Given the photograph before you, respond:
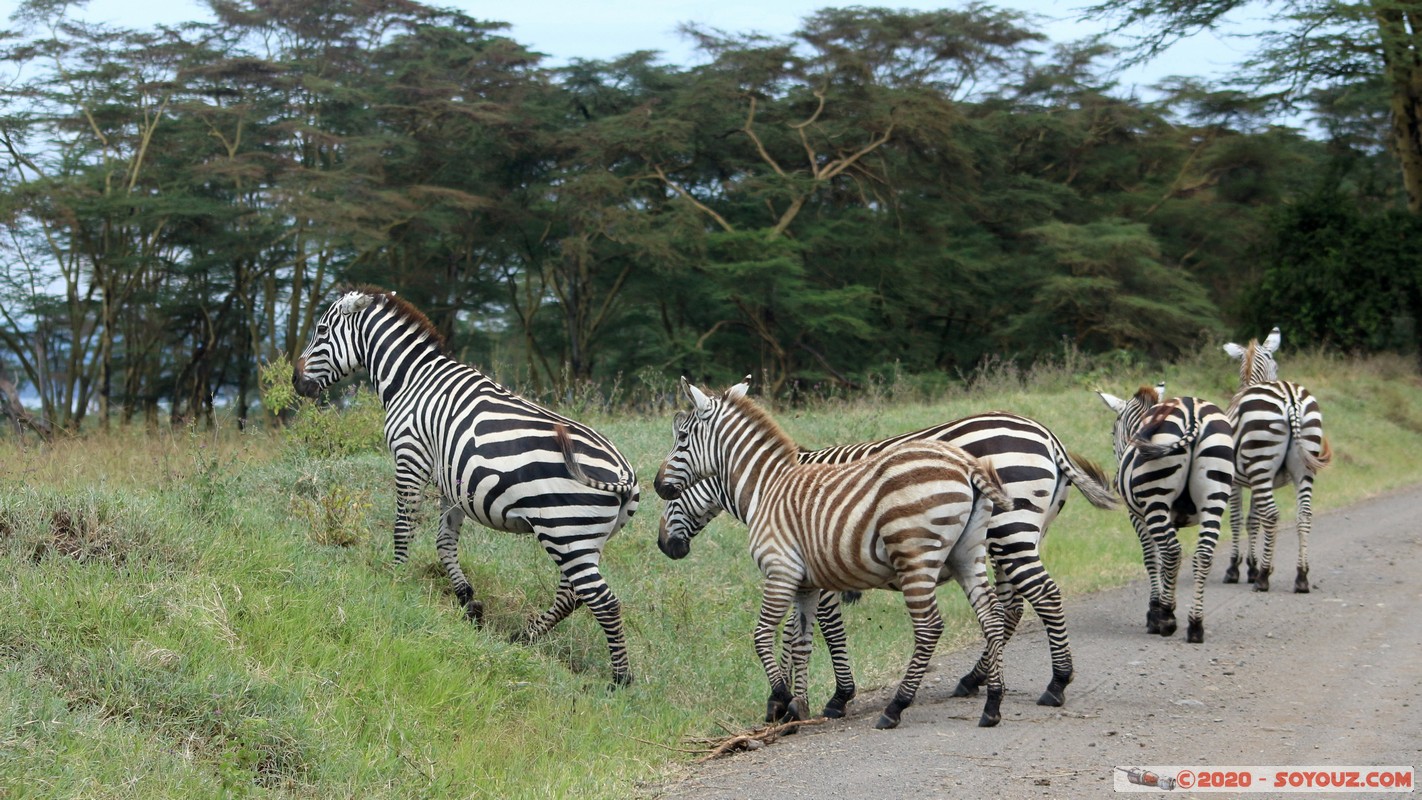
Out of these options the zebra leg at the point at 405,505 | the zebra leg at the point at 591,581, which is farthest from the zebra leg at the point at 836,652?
the zebra leg at the point at 405,505

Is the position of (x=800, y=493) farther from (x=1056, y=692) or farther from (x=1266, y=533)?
(x=1266, y=533)

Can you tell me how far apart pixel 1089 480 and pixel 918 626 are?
1.73 meters

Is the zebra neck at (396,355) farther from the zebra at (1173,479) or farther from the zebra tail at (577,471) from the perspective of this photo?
the zebra at (1173,479)

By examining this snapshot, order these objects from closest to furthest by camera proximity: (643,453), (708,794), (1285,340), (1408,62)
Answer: (708,794) < (643,453) < (1408,62) < (1285,340)

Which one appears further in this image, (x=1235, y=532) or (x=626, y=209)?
(x=626, y=209)

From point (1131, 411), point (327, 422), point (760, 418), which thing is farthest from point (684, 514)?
point (327, 422)

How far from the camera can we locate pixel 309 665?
223 inches

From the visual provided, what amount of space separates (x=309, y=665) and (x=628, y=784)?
162 cm

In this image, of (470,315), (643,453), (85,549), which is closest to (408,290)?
(470,315)

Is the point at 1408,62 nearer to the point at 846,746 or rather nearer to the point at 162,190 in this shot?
the point at 846,746

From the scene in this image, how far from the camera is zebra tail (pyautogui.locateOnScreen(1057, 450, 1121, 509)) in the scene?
7000 millimetres

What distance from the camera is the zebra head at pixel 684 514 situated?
7.22 metres

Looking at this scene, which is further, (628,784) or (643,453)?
(643,453)

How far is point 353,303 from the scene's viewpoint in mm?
8227
